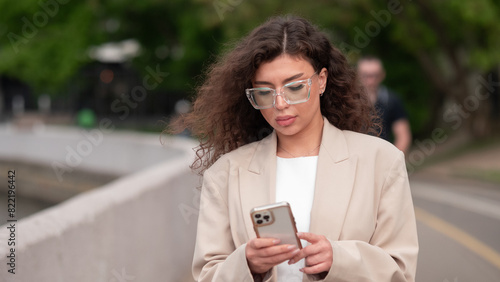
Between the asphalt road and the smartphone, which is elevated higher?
the smartphone

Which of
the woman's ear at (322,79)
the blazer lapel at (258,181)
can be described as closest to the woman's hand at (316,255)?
the blazer lapel at (258,181)

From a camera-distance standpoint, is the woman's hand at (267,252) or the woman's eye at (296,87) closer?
the woman's hand at (267,252)

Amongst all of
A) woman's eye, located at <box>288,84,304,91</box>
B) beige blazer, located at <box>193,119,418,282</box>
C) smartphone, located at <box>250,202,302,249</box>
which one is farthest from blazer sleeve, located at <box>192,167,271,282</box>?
woman's eye, located at <box>288,84,304,91</box>

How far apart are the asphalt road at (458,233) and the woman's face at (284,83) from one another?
14.3 feet

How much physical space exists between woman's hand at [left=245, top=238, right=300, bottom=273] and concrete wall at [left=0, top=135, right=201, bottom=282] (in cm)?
152

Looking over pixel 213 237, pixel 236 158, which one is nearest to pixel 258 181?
pixel 236 158

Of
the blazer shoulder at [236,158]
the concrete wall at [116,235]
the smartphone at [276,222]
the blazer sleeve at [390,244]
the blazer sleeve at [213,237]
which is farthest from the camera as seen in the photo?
the concrete wall at [116,235]

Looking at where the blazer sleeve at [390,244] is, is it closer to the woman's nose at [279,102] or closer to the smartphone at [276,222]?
the smartphone at [276,222]

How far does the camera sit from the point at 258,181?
285cm

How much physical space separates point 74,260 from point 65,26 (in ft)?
105

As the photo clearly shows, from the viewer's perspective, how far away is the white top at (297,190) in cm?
279

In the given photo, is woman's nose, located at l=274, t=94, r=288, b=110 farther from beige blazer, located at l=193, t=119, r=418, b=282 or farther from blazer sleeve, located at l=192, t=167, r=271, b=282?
blazer sleeve, located at l=192, t=167, r=271, b=282

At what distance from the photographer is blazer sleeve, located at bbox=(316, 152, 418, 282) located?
2.62 meters

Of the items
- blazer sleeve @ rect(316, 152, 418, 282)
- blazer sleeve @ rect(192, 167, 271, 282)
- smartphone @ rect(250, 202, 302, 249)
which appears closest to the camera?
smartphone @ rect(250, 202, 302, 249)
